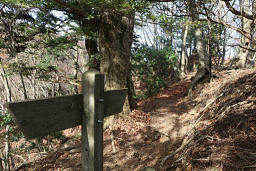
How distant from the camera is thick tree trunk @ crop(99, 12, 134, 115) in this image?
5.22 metres

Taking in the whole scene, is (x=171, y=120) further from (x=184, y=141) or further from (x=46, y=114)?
(x=46, y=114)

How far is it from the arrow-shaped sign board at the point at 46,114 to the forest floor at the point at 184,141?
214 centimetres

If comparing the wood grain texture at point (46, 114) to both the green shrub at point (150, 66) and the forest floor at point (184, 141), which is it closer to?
the forest floor at point (184, 141)

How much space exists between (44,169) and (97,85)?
14.0 ft

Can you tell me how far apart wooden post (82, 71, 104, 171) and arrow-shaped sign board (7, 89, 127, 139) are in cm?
8

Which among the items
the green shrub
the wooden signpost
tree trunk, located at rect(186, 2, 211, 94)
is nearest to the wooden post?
the wooden signpost

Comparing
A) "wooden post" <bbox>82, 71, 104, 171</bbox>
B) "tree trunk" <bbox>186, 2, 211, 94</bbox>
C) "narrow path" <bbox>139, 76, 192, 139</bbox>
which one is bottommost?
"narrow path" <bbox>139, 76, 192, 139</bbox>

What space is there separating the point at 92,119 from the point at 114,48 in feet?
14.2

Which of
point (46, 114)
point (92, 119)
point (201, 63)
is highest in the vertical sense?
point (201, 63)

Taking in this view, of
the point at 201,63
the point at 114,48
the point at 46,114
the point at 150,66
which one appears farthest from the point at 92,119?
the point at 150,66

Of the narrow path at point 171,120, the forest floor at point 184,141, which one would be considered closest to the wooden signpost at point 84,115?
the forest floor at point 184,141

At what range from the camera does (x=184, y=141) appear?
3.50 m

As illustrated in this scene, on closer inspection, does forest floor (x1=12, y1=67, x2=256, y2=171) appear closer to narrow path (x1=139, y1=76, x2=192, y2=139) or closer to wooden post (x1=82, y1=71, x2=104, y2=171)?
narrow path (x1=139, y1=76, x2=192, y2=139)

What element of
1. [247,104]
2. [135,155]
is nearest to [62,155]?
[135,155]
